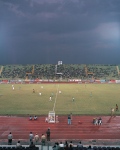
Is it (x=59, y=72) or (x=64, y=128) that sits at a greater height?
(x=59, y=72)

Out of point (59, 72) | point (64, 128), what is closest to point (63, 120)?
point (64, 128)

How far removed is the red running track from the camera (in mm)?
20750

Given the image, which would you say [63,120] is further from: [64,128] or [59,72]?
[59,72]

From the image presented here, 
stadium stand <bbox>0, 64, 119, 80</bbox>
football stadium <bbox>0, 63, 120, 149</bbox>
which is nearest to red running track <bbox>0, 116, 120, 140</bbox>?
football stadium <bbox>0, 63, 120, 149</bbox>

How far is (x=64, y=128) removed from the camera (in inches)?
892

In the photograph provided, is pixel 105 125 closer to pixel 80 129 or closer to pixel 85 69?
pixel 80 129

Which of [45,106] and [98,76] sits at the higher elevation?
[98,76]

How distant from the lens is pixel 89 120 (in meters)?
25.3

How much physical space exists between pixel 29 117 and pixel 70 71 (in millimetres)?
61655

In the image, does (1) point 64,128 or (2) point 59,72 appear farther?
(2) point 59,72

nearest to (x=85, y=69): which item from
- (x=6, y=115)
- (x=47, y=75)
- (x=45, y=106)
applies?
(x=47, y=75)

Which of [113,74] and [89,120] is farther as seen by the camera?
[113,74]

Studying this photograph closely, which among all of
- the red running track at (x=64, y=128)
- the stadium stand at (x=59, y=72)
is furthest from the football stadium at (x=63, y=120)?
the stadium stand at (x=59, y=72)

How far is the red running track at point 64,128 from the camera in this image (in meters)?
20.8
